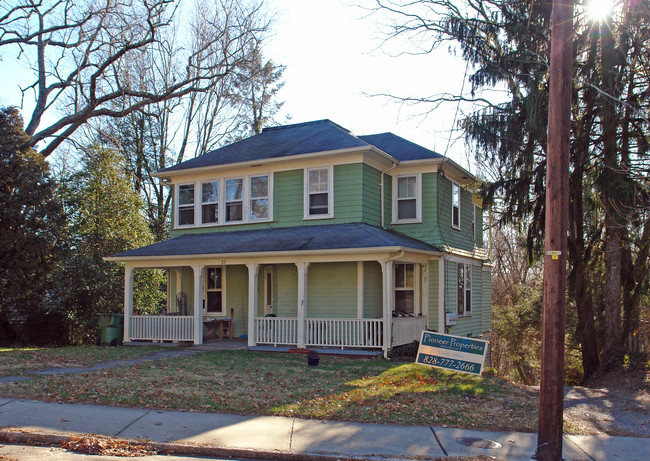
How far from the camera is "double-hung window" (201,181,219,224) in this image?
20000 mm

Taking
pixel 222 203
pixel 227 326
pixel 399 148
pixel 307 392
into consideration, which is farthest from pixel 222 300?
pixel 307 392

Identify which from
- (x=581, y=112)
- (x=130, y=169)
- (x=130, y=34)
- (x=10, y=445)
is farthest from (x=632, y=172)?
(x=130, y=169)

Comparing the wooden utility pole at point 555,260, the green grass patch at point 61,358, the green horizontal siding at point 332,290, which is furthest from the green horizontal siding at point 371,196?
the wooden utility pole at point 555,260

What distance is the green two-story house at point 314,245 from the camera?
1631cm

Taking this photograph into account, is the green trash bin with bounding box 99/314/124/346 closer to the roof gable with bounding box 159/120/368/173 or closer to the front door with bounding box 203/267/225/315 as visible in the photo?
the front door with bounding box 203/267/225/315

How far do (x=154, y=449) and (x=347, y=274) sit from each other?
11246 millimetres

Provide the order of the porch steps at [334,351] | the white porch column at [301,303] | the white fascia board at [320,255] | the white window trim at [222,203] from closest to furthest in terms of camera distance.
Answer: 1. the white fascia board at [320,255]
2. the porch steps at [334,351]
3. the white porch column at [301,303]
4. the white window trim at [222,203]

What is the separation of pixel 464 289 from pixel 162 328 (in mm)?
10314

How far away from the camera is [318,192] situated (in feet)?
59.2

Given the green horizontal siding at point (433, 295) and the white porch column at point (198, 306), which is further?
the green horizontal siding at point (433, 295)

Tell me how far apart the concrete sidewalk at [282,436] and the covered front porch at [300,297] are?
7158 millimetres

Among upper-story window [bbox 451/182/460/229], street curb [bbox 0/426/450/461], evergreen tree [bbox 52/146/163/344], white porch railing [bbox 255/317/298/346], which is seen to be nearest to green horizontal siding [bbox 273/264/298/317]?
white porch railing [bbox 255/317/298/346]

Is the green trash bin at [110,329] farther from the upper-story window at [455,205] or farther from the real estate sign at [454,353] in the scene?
the upper-story window at [455,205]

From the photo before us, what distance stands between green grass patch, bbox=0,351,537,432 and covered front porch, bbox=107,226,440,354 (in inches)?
102
